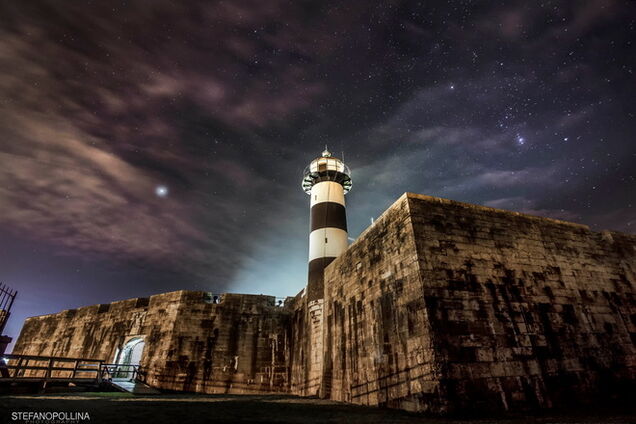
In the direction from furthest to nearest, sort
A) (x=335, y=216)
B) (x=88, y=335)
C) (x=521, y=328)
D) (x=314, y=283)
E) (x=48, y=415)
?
(x=88, y=335), (x=335, y=216), (x=314, y=283), (x=521, y=328), (x=48, y=415)

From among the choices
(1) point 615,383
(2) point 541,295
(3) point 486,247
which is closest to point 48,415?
(3) point 486,247

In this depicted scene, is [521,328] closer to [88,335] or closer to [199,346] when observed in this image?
[199,346]

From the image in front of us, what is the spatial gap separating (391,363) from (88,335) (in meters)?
19.8

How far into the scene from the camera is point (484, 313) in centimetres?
668

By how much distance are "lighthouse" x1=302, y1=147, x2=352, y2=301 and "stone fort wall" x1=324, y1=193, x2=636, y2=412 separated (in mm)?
4535

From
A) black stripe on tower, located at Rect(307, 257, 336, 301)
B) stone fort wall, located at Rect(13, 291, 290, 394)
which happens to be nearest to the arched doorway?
stone fort wall, located at Rect(13, 291, 290, 394)

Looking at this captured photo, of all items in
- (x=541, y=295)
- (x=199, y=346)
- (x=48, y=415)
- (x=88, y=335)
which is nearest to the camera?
(x=48, y=415)

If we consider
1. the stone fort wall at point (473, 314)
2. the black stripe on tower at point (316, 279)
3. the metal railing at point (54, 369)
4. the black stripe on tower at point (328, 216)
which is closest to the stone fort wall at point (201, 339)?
the metal railing at point (54, 369)

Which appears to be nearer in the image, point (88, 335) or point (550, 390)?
point (550, 390)

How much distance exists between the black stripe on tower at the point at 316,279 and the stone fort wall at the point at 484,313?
3.49m

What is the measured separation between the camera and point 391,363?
23.2 ft

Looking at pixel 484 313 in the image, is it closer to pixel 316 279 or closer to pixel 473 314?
pixel 473 314

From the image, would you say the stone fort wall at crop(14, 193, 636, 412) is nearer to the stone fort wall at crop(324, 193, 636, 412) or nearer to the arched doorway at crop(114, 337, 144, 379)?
the stone fort wall at crop(324, 193, 636, 412)

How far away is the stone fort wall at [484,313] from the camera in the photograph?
6.07 metres
